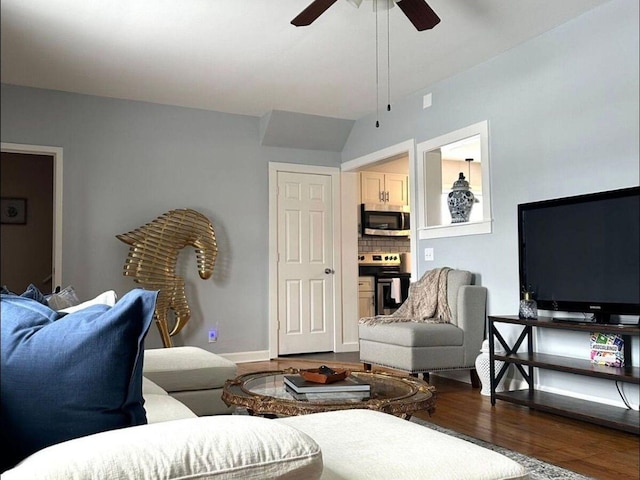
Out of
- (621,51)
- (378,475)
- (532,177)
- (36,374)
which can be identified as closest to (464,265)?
(532,177)

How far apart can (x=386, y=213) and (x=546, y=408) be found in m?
3.94

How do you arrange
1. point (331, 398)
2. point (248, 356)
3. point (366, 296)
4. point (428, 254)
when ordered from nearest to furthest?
1. point (331, 398)
2. point (428, 254)
3. point (248, 356)
4. point (366, 296)

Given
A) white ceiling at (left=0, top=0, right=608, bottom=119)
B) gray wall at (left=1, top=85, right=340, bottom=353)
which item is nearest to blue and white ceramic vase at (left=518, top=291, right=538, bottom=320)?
white ceiling at (left=0, top=0, right=608, bottom=119)

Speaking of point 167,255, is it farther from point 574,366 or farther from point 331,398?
point 574,366

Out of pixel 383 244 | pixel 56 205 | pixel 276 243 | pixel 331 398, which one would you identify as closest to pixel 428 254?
pixel 276 243

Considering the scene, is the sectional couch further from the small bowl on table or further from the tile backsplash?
the tile backsplash

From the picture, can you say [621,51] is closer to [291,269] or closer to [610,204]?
[610,204]

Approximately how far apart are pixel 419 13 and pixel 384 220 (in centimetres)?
402

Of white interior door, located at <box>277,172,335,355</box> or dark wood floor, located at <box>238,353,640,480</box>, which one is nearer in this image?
dark wood floor, located at <box>238,353,640,480</box>

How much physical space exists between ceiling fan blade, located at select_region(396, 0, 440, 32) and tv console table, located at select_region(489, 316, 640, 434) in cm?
190

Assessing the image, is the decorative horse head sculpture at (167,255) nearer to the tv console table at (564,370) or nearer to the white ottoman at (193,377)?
the white ottoman at (193,377)

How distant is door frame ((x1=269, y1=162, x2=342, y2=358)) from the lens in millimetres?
6168

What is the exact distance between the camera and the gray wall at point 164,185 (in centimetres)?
534

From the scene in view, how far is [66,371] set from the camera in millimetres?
1153
